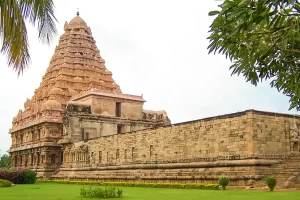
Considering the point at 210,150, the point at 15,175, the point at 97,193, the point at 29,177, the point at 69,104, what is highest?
the point at 69,104

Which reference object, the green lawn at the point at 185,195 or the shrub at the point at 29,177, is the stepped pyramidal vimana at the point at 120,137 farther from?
the shrub at the point at 29,177

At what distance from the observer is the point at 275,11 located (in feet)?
17.5

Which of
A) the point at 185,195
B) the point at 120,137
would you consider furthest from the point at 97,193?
the point at 120,137

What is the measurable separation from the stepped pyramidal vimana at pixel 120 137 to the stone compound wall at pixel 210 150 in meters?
0.05

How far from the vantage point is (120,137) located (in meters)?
27.9

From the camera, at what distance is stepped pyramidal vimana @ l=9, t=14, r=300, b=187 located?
18.4m

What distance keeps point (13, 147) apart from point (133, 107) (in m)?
16.5

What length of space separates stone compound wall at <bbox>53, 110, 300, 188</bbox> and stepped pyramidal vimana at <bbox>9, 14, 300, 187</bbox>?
45mm

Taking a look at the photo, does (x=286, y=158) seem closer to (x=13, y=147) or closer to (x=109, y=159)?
(x=109, y=159)

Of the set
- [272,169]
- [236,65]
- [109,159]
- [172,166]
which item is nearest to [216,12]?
[236,65]

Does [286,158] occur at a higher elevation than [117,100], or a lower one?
lower

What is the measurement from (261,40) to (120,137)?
71.1 feet

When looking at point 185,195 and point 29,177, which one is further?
point 29,177

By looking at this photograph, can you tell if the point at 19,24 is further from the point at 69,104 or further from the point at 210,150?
the point at 69,104
